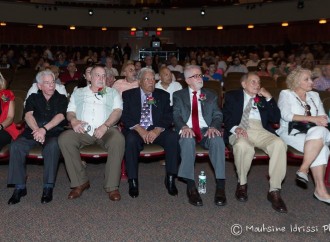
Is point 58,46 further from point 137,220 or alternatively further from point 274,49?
point 137,220

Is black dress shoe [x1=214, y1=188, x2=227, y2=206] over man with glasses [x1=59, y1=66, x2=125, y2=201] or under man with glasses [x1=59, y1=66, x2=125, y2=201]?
under

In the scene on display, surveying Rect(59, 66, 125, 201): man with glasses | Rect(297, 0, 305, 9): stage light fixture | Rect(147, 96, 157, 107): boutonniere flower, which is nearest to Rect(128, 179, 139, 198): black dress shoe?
Rect(59, 66, 125, 201): man with glasses

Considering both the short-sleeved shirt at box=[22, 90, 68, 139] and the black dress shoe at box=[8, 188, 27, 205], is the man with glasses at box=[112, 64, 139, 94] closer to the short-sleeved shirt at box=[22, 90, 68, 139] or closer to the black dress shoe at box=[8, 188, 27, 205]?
the short-sleeved shirt at box=[22, 90, 68, 139]

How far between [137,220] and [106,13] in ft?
62.9

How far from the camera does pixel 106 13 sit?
21406 mm

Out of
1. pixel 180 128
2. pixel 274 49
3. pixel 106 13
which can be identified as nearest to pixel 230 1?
pixel 274 49

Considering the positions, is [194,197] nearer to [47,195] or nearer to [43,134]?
[47,195]

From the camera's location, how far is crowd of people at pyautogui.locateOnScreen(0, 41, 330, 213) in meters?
4.01

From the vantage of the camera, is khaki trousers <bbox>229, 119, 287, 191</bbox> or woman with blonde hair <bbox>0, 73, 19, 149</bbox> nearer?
khaki trousers <bbox>229, 119, 287, 191</bbox>

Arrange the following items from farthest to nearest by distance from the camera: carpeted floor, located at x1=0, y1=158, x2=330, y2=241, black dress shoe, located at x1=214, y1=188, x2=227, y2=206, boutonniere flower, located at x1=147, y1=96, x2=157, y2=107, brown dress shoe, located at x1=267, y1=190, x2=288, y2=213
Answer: boutonniere flower, located at x1=147, y1=96, x2=157, y2=107, black dress shoe, located at x1=214, y1=188, x2=227, y2=206, brown dress shoe, located at x1=267, y1=190, x2=288, y2=213, carpeted floor, located at x1=0, y1=158, x2=330, y2=241

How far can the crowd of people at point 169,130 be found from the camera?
4.01 metres

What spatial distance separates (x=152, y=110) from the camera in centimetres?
457

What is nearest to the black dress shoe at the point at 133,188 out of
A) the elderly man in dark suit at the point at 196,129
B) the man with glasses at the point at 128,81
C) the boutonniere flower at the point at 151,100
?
the elderly man in dark suit at the point at 196,129

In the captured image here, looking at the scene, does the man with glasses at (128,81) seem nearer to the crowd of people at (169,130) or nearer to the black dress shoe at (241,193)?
the crowd of people at (169,130)
